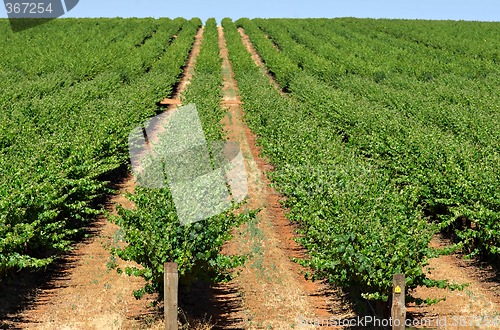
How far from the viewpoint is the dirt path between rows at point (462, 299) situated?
12.2 meters

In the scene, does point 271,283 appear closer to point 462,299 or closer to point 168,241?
point 168,241

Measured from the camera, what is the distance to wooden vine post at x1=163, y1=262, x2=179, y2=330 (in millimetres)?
10164

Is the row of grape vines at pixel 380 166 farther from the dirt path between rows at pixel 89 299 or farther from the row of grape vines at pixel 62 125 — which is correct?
the row of grape vines at pixel 62 125

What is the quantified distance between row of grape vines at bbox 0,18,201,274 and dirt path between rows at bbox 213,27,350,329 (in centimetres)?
384

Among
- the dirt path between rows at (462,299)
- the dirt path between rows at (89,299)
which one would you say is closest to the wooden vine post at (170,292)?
the dirt path between rows at (89,299)

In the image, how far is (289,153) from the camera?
18.9 meters

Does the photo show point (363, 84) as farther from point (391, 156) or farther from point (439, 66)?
point (391, 156)

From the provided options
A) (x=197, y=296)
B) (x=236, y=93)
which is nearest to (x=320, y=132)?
(x=197, y=296)

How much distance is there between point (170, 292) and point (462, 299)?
649 centimetres

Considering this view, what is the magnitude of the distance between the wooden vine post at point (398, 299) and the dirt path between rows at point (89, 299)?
4304 millimetres

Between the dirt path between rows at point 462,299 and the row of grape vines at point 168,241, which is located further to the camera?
the dirt path between rows at point 462,299

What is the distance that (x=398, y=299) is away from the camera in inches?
383

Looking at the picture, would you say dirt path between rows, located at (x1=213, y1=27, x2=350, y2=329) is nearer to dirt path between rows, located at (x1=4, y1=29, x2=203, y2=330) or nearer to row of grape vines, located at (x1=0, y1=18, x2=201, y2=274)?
dirt path between rows, located at (x1=4, y1=29, x2=203, y2=330)

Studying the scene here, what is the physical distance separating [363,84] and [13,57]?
29.5 meters
